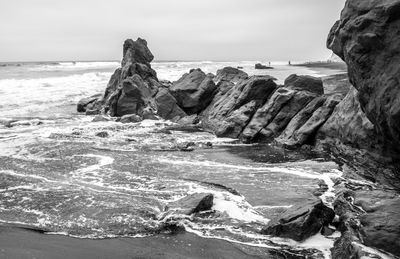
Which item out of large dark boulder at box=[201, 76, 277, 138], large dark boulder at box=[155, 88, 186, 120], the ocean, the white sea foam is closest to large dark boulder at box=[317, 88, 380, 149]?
the ocean

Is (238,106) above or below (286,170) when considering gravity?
above

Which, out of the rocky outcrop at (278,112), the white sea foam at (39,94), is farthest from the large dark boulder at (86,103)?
the rocky outcrop at (278,112)

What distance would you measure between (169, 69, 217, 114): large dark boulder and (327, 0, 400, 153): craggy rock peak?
20.1 metres

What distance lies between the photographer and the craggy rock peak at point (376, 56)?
30.2 ft

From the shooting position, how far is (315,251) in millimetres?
8711

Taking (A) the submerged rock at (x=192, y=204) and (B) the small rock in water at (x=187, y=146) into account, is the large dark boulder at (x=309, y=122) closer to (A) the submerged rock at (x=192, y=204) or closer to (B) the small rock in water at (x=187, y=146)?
(B) the small rock in water at (x=187, y=146)

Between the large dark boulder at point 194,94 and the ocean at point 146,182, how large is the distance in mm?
5710

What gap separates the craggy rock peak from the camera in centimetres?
921

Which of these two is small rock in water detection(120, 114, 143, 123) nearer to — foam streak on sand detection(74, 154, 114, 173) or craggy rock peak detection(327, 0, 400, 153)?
foam streak on sand detection(74, 154, 114, 173)

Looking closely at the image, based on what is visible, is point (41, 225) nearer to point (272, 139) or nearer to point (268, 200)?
point (268, 200)

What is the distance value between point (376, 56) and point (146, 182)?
8.64m

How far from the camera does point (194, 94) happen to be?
30.9 metres

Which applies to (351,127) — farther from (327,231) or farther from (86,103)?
(86,103)

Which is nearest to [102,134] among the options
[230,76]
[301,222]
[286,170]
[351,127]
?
[286,170]
